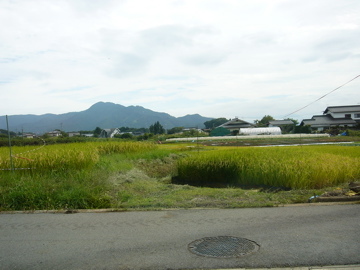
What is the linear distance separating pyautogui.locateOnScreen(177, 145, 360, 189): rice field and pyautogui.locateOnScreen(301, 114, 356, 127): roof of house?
152 ft

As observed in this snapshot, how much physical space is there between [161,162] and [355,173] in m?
8.93

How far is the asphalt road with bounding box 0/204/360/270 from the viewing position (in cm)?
425

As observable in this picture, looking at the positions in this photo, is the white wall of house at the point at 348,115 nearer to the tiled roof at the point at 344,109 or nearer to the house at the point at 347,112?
the house at the point at 347,112

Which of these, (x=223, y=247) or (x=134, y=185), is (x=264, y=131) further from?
(x=223, y=247)

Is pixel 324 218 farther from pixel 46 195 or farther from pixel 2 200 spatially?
pixel 2 200

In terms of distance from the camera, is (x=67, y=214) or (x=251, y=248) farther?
(x=67, y=214)

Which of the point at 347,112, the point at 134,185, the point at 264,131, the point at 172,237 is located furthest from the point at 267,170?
the point at 347,112

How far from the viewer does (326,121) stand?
Result: 5822cm

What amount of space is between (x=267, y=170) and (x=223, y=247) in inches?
212

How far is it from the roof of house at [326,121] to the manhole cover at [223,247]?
55608mm

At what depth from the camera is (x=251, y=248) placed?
181 inches

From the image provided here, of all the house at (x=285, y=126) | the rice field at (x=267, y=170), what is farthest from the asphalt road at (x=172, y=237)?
the house at (x=285, y=126)

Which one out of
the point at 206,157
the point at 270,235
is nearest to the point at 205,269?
the point at 270,235

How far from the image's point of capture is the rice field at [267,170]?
8934 millimetres
